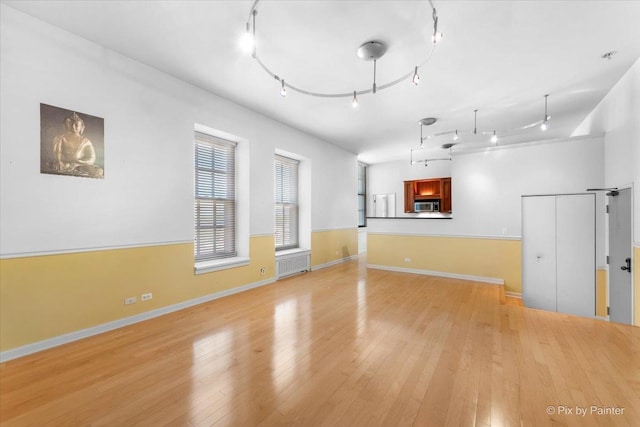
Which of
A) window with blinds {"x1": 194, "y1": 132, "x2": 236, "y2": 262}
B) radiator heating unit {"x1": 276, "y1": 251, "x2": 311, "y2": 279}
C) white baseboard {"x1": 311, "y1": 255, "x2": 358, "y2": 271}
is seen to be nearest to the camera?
window with blinds {"x1": 194, "y1": 132, "x2": 236, "y2": 262}

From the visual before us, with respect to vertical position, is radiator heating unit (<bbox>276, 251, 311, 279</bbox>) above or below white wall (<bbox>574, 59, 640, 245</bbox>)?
below

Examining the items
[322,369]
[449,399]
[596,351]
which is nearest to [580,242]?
[596,351]

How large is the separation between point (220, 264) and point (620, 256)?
247 inches

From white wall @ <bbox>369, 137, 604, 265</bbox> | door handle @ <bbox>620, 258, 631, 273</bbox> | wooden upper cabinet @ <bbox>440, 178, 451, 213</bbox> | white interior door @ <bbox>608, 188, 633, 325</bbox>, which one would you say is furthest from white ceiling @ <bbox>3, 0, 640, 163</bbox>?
wooden upper cabinet @ <bbox>440, 178, 451, 213</bbox>

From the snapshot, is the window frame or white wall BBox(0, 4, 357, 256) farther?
the window frame

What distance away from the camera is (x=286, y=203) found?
21.0 feet

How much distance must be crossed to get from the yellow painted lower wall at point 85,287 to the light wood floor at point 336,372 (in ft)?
0.81

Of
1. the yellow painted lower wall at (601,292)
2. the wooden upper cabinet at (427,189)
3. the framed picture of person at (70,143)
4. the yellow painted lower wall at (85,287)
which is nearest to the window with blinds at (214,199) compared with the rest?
the yellow painted lower wall at (85,287)

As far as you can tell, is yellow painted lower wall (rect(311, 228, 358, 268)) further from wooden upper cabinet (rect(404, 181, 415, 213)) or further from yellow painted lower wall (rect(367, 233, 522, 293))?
wooden upper cabinet (rect(404, 181, 415, 213))

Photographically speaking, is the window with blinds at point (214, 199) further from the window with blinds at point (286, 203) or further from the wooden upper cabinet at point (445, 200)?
the wooden upper cabinet at point (445, 200)

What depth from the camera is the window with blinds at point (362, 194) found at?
405 inches

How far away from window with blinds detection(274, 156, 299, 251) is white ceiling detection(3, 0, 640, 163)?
1.68 metres

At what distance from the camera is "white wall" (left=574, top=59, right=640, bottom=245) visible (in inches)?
131

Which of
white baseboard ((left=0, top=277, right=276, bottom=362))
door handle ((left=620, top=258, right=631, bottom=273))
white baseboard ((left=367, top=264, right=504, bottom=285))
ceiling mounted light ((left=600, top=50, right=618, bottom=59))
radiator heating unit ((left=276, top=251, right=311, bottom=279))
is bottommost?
white baseboard ((left=367, top=264, right=504, bottom=285))
